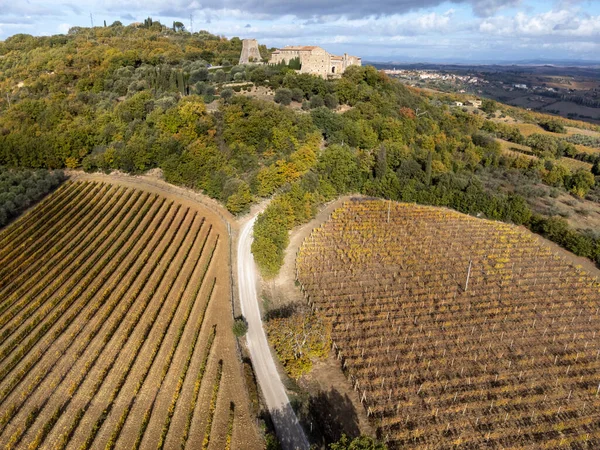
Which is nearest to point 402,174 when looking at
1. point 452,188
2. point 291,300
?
point 452,188

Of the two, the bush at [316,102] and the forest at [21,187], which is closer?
the forest at [21,187]

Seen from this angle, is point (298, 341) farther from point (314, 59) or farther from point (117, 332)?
point (314, 59)

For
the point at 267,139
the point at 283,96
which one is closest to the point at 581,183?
the point at 267,139

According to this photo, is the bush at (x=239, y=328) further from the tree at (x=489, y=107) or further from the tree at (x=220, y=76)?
the tree at (x=489, y=107)

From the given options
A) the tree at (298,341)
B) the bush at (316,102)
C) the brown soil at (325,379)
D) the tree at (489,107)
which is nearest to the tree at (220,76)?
the bush at (316,102)

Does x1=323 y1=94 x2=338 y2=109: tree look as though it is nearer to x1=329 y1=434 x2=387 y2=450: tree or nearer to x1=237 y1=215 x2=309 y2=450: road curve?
x1=237 y1=215 x2=309 y2=450: road curve

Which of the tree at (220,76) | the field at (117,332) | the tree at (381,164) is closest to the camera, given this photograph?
the field at (117,332)
